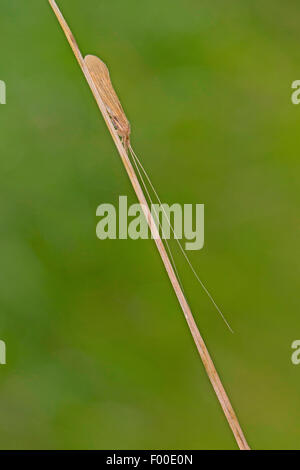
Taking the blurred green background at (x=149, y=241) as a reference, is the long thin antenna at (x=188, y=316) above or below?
below

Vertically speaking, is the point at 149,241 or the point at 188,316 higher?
the point at 149,241

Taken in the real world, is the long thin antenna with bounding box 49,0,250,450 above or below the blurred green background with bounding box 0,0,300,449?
below

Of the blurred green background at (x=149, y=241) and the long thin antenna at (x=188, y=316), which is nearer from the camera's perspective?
the long thin antenna at (x=188, y=316)

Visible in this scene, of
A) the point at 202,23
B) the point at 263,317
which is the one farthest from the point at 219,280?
the point at 202,23

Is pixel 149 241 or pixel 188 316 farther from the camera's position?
pixel 149 241

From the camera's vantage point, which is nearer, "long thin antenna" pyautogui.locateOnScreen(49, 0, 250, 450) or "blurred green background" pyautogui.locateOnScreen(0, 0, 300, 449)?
"long thin antenna" pyautogui.locateOnScreen(49, 0, 250, 450)

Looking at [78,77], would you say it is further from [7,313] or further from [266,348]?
[266,348]
